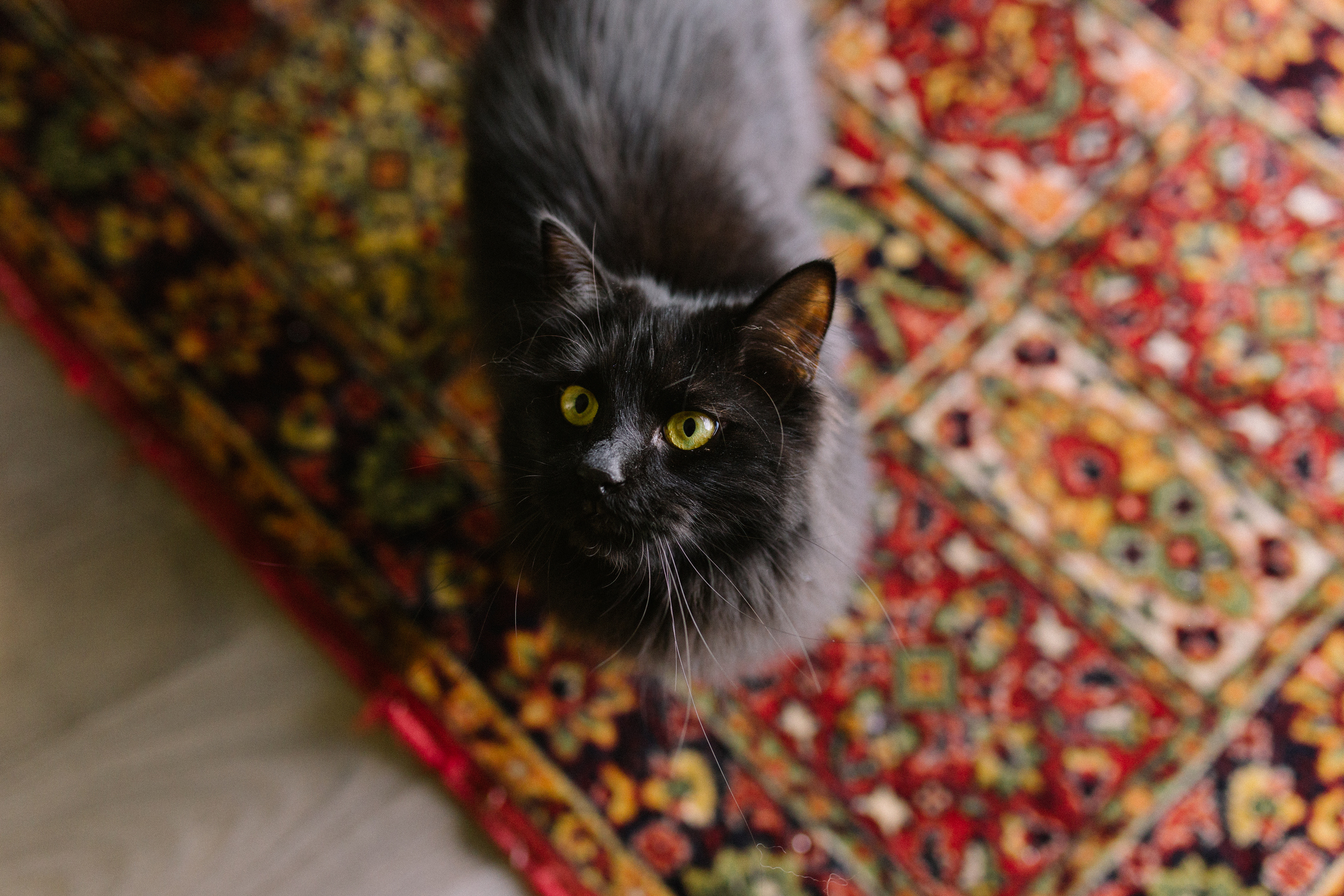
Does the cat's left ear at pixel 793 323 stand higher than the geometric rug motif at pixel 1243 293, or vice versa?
the cat's left ear at pixel 793 323

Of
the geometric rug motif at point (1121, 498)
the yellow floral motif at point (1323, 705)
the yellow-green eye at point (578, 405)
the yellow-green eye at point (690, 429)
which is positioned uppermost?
the yellow-green eye at point (690, 429)

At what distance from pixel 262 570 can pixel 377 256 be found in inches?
20.9

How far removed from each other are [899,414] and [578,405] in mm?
683

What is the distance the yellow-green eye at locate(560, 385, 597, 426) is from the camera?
78 centimetres

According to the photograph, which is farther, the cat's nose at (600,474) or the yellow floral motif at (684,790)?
the yellow floral motif at (684,790)

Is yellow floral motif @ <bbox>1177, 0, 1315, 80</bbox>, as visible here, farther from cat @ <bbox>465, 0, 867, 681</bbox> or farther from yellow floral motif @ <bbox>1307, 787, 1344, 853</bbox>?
yellow floral motif @ <bbox>1307, 787, 1344, 853</bbox>

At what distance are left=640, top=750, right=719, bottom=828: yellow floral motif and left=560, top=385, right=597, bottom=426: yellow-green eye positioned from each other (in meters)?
0.62

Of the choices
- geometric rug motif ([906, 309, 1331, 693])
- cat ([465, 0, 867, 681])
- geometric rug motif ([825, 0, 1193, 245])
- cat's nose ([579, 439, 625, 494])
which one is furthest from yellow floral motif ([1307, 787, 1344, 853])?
cat's nose ([579, 439, 625, 494])

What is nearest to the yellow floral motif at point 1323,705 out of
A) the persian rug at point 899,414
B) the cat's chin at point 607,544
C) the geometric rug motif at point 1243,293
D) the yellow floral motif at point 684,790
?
the persian rug at point 899,414

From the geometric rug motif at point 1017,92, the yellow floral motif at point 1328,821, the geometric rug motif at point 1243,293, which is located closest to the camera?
the yellow floral motif at point 1328,821

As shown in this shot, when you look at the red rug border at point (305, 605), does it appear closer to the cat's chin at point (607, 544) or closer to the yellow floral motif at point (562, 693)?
the yellow floral motif at point (562, 693)

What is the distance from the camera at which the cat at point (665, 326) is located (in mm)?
747

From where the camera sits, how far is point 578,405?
792mm

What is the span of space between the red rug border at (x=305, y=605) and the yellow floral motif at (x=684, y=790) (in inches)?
5.8
